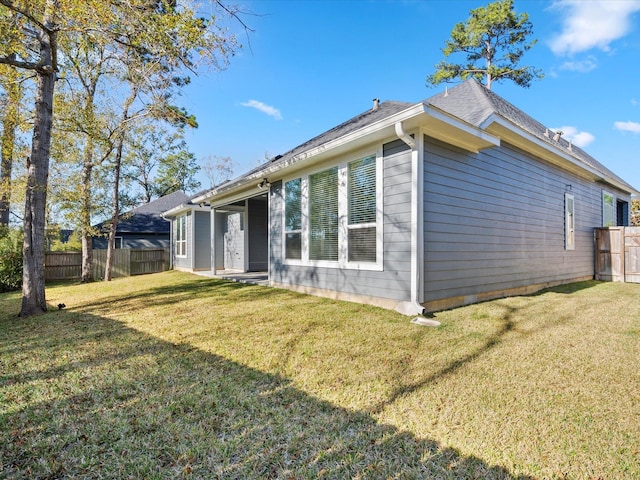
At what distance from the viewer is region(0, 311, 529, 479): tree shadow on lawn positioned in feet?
5.56

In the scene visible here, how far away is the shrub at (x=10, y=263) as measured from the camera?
9750 mm

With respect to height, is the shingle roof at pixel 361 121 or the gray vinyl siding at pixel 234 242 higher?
the shingle roof at pixel 361 121

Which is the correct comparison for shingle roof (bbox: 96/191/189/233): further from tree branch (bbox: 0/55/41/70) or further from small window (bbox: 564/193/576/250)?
small window (bbox: 564/193/576/250)

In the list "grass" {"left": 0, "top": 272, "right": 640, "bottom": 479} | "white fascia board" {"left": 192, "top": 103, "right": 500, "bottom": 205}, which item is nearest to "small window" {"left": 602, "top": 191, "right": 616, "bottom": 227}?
"grass" {"left": 0, "top": 272, "right": 640, "bottom": 479}

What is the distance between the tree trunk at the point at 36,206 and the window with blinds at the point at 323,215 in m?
4.62

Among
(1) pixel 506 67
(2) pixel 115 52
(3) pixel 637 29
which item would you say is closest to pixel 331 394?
(2) pixel 115 52

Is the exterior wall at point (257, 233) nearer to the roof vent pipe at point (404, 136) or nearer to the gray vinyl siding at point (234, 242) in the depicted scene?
the gray vinyl siding at point (234, 242)

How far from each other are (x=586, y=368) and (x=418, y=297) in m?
2.08

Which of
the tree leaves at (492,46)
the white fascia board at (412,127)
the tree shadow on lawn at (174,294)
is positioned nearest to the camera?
the white fascia board at (412,127)

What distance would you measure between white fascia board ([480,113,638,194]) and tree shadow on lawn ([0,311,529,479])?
510 centimetres

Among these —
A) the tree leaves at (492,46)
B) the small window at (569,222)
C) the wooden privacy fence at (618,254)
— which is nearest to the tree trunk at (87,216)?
the small window at (569,222)

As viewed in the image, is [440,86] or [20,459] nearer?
[20,459]

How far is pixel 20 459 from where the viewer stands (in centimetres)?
175

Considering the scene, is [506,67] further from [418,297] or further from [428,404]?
[428,404]
